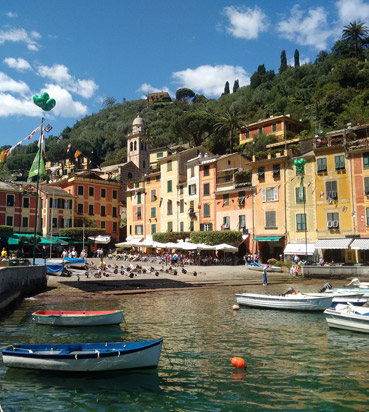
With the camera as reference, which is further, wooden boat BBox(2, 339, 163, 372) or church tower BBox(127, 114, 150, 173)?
church tower BBox(127, 114, 150, 173)

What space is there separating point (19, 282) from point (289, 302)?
18579 millimetres

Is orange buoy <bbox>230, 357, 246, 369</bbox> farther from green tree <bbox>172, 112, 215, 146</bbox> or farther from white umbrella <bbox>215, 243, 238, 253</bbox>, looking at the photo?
green tree <bbox>172, 112, 215, 146</bbox>

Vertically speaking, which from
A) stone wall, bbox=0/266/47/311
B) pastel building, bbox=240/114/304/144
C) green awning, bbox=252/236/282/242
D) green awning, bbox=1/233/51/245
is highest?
pastel building, bbox=240/114/304/144

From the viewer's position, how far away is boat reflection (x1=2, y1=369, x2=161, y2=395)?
434 inches

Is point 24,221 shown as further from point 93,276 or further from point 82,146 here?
point 82,146

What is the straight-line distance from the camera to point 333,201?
154ft

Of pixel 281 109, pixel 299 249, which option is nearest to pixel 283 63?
pixel 281 109

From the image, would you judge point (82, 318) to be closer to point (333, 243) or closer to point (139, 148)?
point (333, 243)

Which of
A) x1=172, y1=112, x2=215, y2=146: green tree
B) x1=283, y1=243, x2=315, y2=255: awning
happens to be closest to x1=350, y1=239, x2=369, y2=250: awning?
x1=283, y1=243, x2=315, y2=255: awning

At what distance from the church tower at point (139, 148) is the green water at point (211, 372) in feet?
301

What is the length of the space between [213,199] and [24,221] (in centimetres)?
3241

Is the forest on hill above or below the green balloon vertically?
above

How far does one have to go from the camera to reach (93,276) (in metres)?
38.1

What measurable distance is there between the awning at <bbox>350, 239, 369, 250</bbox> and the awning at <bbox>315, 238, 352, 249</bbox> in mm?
585
